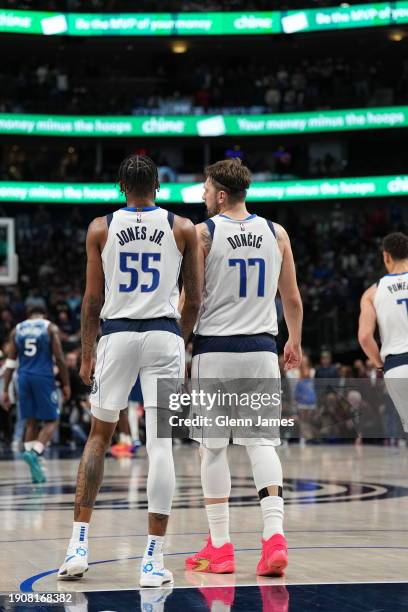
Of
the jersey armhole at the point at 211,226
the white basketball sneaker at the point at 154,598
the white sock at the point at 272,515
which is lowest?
the white basketball sneaker at the point at 154,598

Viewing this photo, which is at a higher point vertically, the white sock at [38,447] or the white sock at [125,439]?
the white sock at [125,439]

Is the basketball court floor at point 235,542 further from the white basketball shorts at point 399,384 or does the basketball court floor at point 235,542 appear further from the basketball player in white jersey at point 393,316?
the basketball player in white jersey at point 393,316

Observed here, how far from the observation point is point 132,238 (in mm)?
5527

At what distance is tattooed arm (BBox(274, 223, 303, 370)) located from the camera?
6.04m

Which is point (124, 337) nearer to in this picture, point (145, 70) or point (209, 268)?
point (209, 268)

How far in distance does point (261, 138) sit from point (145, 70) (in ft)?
21.2

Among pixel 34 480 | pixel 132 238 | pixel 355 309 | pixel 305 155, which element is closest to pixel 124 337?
pixel 132 238

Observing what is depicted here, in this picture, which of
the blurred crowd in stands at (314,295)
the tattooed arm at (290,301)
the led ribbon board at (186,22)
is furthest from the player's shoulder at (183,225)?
the led ribbon board at (186,22)

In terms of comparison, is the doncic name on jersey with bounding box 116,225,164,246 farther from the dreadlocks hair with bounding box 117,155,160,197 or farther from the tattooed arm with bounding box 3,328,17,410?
the tattooed arm with bounding box 3,328,17,410

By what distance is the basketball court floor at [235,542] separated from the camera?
491 cm

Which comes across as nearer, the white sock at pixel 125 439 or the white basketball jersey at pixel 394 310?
the white basketball jersey at pixel 394 310

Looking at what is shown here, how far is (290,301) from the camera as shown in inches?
240

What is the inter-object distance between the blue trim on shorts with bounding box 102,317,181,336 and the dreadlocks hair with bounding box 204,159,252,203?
2.89 feet

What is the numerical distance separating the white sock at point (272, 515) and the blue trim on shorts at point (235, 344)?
2.56ft
